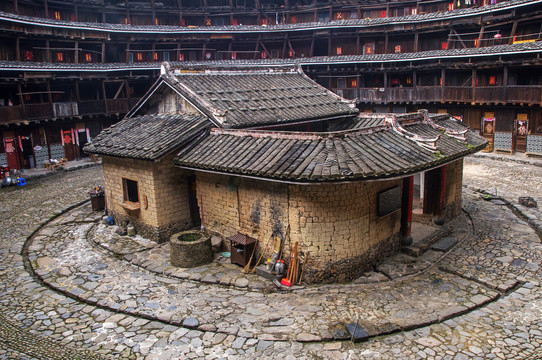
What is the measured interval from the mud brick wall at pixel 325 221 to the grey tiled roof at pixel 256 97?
11.8 feet

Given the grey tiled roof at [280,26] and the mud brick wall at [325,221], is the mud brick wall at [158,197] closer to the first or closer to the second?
the mud brick wall at [325,221]

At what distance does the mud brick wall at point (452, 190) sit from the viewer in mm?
16188

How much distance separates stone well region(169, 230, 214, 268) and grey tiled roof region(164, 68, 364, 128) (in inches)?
170

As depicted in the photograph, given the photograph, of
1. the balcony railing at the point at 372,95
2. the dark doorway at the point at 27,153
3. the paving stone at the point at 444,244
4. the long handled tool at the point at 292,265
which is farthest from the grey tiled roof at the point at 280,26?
the long handled tool at the point at 292,265

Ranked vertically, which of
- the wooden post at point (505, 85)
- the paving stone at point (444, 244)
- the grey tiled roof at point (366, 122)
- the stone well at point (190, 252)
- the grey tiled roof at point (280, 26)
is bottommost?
the paving stone at point (444, 244)

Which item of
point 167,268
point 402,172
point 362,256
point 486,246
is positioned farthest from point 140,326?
point 486,246

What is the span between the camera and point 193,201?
15992 mm

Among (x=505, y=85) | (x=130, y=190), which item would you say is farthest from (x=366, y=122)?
(x=505, y=85)

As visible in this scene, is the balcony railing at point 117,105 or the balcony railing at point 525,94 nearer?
the balcony railing at point 525,94

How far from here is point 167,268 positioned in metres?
13.1

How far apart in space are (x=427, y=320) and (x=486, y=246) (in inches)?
223

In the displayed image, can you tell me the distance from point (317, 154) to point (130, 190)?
8.84 meters

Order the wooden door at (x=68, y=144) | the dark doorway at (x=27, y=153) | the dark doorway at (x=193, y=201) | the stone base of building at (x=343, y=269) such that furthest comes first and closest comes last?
1. the wooden door at (x=68, y=144)
2. the dark doorway at (x=27, y=153)
3. the dark doorway at (x=193, y=201)
4. the stone base of building at (x=343, y=269)

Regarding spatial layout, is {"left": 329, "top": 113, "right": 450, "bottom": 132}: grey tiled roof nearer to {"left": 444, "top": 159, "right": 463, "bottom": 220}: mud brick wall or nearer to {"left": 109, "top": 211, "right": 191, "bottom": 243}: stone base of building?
{"left": 444, "top": 159, "right": 463, "bottom": 220}: mud brick wall
